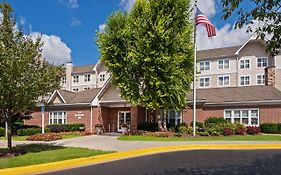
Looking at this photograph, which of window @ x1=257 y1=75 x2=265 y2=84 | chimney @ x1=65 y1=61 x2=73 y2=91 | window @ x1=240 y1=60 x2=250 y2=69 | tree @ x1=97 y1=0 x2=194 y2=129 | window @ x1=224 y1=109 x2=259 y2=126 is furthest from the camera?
chimney @ x1=65 y1=61 x2=73 y2=91

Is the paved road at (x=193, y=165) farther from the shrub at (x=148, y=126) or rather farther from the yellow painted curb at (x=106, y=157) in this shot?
the shrub at (x=148, y=126)

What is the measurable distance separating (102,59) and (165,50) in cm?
595

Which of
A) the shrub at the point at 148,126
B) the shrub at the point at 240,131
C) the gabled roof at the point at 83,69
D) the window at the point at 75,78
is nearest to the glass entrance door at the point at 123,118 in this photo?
the shrub at the point at 148,126

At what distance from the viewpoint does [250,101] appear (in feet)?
97.5

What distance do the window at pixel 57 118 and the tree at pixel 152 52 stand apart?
10.2 metres

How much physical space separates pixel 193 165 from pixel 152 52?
49.6ft

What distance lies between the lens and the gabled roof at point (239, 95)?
2997 centimetres

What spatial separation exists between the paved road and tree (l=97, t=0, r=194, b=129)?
11.9 metres

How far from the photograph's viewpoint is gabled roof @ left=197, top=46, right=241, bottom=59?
5332 centimetres

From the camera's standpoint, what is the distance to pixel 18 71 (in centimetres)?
1563

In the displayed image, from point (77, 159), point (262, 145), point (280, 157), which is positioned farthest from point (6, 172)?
point (262, 145)

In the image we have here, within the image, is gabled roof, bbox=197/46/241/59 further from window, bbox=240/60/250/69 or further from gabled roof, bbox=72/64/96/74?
gabled roof, bbox=72/64/96/74

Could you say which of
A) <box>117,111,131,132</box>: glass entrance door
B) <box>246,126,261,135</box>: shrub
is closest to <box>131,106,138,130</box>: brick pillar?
<box>117,111,131,132</box>: glass entrance door

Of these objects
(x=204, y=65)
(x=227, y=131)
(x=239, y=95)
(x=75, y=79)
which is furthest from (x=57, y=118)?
(x=75, y=79)
